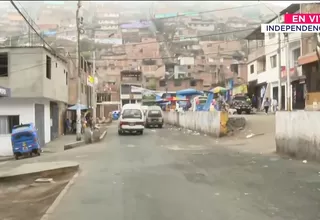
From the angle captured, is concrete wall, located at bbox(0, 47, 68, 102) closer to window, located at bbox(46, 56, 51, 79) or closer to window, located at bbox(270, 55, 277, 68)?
window, located at bbox(46, 56, 51, 79)

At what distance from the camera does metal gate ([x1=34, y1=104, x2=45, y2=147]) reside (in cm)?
2677

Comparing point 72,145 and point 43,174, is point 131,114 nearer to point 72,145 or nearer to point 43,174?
point 72,145

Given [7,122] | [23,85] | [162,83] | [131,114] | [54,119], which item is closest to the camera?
[23,85]

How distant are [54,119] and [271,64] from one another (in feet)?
77.0

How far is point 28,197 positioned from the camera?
9328 millimetres

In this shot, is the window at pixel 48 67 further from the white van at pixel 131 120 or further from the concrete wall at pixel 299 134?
the concrete wall at pixel 299 134

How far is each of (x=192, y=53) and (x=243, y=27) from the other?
5265 cm

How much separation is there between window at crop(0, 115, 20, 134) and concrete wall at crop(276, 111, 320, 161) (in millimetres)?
17756

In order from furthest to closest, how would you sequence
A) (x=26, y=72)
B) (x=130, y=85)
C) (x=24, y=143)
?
(x=130, y=85), (x=26, y=72), (x=24, y=143)

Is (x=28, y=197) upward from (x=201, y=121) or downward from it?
downward

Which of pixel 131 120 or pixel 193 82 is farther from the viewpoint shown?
pixel 193 82

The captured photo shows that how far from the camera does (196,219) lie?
626 cm

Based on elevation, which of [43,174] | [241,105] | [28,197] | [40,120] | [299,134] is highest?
[241,105]

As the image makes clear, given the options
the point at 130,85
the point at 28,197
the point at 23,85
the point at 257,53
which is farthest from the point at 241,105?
the point at 130,85
